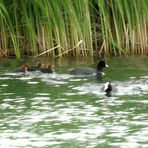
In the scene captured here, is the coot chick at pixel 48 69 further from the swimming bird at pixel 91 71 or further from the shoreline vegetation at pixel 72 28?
the shoreline vegetation at pixel 72 28

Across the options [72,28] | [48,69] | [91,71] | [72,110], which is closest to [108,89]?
[72,110]

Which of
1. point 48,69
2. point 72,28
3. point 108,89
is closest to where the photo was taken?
point 108,89

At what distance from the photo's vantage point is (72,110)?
12234mm

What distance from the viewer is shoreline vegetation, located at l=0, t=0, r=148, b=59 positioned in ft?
60.3

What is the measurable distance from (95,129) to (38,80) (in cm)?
507

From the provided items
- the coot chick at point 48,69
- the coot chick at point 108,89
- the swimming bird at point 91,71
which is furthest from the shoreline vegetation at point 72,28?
the coot chick at point 108,89

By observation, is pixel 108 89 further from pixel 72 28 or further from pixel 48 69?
pixel 72 28

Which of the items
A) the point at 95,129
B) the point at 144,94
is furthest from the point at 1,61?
the point at 95,129

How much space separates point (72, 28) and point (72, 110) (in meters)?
6.73

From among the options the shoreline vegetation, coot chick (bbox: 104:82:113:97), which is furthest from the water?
the shoreline vegetation

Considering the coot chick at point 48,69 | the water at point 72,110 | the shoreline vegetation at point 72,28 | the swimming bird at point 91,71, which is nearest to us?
the water at point 72,110

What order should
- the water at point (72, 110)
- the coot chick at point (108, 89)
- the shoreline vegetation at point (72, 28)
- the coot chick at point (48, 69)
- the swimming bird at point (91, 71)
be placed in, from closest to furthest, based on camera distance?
the water at point (72, 110)
the coot chick at point (108, 89)
the swimming bird at point (91, 71)
the coot chick at point (48, 69)
the shoreline vegetation at point (72, 28)

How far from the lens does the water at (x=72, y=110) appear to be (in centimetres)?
1021

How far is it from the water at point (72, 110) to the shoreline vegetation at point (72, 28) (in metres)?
1.86
